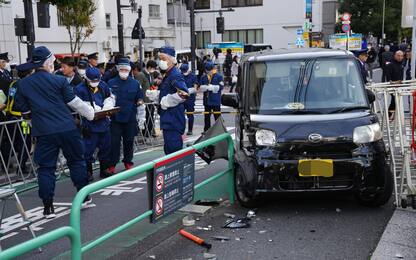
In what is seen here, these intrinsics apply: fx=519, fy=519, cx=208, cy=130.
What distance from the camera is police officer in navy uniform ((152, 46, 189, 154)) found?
22.7 ft

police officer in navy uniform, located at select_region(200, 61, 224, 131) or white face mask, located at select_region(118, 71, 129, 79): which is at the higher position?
white face mask, located at select_region(118, 71, 129, 79)

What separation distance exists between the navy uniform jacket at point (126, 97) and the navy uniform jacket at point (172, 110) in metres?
1.41

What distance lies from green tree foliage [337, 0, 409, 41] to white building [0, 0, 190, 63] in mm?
16782

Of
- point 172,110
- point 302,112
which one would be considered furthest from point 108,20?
point 302,112

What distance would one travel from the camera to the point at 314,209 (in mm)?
6168

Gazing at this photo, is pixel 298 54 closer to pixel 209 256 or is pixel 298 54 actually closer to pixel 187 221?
pixel 187 221

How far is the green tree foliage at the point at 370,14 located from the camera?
51.1m

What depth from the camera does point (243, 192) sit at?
20.1 feet

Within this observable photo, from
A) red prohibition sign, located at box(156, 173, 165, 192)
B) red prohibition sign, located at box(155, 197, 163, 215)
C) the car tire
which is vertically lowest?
the car tire

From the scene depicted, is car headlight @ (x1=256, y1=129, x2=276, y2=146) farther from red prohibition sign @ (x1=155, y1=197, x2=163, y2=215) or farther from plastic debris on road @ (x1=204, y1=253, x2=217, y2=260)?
red prohibition sign @ (x1=155, y1=197, x2=163, y2=215)

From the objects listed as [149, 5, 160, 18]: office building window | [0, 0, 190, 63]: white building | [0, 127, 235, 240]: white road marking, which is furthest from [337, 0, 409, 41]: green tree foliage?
[0, 127, 235, 240]: white road marking

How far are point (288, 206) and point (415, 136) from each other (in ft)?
5.81

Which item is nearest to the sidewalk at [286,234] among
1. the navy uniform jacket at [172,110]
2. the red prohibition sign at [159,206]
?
the red prohibition sign at [159,206]

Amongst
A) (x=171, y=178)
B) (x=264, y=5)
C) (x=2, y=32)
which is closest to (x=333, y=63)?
(x=171, y=178)
